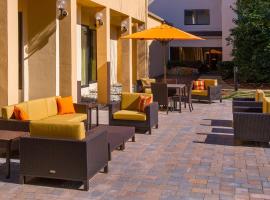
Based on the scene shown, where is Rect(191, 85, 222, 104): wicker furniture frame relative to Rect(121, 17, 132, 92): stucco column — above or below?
below

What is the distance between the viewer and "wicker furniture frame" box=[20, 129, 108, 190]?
6340mm

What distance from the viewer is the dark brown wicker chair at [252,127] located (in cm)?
Result: 922

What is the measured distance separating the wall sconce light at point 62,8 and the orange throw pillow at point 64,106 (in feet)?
9.38

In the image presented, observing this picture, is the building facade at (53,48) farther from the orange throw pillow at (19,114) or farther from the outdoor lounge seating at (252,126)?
the outdoor lounge seating at (252,126)

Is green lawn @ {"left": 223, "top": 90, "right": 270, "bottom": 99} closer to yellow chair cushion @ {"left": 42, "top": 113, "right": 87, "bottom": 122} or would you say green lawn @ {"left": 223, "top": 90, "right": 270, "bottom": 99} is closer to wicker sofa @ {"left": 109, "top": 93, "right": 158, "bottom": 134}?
wicker sofa @ {"left": 109, "top": 93, "right": 158, "bottom": 134}

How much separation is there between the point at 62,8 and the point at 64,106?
120 inches

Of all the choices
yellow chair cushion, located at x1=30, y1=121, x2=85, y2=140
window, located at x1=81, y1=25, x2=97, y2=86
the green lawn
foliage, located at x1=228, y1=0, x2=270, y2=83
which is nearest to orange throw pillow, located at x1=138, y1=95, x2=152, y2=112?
yellow chair cushion, located at x1=30, y1=121, x2=85, y2=140

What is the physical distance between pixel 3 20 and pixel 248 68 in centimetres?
1716

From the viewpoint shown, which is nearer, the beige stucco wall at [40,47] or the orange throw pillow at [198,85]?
the beige stucco wall at [40,47]

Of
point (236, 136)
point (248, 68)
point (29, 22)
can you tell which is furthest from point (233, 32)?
point (236, 136)

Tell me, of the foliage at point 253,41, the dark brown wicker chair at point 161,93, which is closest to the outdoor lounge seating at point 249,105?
the dark brown wicker chair at point 161,93

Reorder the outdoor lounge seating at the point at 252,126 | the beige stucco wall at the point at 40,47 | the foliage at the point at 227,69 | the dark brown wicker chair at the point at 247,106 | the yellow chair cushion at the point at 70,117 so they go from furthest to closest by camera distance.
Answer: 1. the foliage at the point at 227,69
2. the beige stucco wall at the point at 40,47
3. the dark brown wicker chair at the point at 247,106
4. the yellow chair cushion at the point at 70,117
5. the outdoor lounge seating at the point at 252,126

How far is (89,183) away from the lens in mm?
6684

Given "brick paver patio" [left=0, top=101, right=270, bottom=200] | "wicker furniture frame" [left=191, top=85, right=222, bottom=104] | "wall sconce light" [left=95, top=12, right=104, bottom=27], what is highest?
"wall sconce light" [left=95, top=12, right=104, bottom=27]
